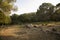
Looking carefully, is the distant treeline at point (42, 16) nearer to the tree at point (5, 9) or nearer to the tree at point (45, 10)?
the tree at point (45, 10)

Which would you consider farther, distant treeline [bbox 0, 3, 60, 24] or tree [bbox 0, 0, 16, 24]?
distant treeline [bbox 0, 3, 60, 24]

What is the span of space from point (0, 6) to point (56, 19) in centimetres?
2544

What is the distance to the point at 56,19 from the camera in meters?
42.3

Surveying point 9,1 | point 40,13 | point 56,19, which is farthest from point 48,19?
point 9,1

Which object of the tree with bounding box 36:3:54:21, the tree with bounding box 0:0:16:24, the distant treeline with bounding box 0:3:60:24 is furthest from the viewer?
the tree with bounding box 36:3:54:21

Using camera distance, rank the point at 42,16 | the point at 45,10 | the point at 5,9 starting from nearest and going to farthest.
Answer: the point at 5,9 < the point at 42,16 < the point at 45,10

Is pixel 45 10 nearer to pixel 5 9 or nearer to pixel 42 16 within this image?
pixel 42 16

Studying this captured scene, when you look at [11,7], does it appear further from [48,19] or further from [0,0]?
[48,19]

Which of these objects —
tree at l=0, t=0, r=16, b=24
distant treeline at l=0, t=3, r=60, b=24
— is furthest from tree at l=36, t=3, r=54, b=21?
tree at l=0, t=0, r=16, b=24

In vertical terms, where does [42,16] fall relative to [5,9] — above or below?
below

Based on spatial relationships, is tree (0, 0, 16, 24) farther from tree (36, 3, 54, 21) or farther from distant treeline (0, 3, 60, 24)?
tree (36, 3, 54, 21)

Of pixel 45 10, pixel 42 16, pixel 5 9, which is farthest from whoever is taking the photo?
pixel 45 10

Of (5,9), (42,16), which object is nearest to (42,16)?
(42,16)

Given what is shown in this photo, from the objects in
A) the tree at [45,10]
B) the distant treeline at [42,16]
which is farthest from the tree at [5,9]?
the tree at [45,10]
